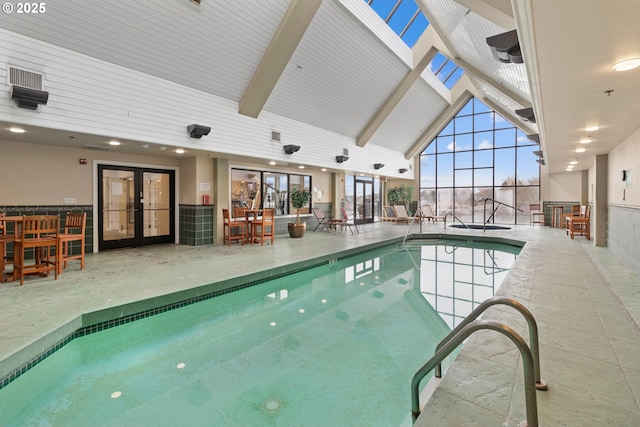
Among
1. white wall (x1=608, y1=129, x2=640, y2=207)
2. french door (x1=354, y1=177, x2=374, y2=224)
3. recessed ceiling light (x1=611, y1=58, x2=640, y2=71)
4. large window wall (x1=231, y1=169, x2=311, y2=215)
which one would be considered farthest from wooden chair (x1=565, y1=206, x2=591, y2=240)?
large window wall (x1=231, y1=169, x2=311, y2=215)

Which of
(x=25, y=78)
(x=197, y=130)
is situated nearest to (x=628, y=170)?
(x=197, y=130)

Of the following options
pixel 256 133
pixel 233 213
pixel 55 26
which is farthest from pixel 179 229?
pixel 55 26

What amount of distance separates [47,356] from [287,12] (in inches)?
246

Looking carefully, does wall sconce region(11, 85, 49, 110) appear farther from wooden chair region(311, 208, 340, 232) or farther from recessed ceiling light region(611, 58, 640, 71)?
wooden chair region(311, 208, 340, 232)

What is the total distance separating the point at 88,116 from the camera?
16.0ft

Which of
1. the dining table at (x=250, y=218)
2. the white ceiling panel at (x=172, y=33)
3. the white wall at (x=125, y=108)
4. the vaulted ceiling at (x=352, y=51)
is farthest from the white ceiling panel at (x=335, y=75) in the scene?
the dining table at (x=250, y=218)

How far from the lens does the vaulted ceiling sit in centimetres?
213

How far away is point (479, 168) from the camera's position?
14.2m

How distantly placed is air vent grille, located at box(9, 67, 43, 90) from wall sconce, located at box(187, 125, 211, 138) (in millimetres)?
2251

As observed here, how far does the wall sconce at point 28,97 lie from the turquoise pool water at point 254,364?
11.1ft

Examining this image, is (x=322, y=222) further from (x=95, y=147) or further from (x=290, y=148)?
(x=95, y=147)

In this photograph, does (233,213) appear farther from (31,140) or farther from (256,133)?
(31,140)

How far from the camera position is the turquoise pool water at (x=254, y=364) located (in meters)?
2.05

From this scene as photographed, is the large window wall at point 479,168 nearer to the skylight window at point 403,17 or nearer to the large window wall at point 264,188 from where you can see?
the skylight window at point 403,17
